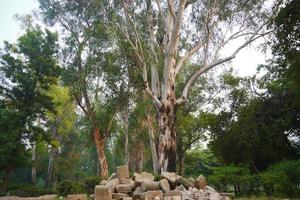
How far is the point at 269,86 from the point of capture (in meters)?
23.5

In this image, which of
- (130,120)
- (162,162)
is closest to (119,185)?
(162,162)

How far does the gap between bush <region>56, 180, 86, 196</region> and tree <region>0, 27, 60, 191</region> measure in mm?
7711

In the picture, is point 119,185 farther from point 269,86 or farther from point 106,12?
point 269,86

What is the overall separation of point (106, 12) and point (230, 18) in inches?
268

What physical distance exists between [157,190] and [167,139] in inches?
200

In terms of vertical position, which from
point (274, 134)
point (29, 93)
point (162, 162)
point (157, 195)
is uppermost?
point (29, 93)

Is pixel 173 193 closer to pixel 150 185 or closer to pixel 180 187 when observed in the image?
pixel 180 187

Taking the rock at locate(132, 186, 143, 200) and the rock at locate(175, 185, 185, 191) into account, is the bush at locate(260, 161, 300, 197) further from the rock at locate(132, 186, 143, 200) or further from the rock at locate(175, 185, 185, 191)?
the rock at locate(132, 186, 143, 200)

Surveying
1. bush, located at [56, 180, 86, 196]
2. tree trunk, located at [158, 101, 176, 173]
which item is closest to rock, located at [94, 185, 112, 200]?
tree trunk, located at [158, 101, 176, 173]

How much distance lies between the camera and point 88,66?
25.3 meters

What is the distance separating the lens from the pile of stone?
35.7 ft

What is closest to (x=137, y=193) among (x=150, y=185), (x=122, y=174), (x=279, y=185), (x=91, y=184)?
(x=150, y=185)

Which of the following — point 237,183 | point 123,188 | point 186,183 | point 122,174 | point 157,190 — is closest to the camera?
point 157,190

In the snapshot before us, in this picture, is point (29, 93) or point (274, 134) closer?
point (274, 134)
